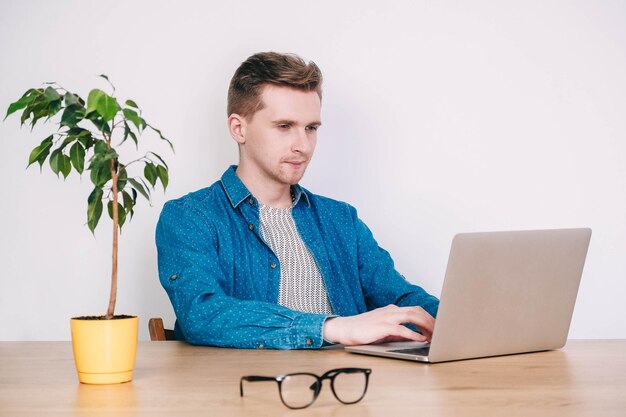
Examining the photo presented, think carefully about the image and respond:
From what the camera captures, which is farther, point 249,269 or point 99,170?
point 249,269

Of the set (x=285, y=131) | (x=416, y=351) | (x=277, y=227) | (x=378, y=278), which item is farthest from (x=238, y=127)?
(x=416, y=351)

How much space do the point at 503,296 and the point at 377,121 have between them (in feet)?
5.27

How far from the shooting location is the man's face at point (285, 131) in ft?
8.33

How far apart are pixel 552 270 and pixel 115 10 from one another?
77.6 inches

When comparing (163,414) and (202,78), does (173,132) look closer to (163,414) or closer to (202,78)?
(202,78)

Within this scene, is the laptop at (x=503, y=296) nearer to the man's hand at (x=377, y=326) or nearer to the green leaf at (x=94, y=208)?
the man's hand at (x=377, y=326)

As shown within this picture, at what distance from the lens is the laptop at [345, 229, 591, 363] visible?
157 cm

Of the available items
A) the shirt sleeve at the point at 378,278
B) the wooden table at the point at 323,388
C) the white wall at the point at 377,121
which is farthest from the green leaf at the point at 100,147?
the white wall at the point at 377,121

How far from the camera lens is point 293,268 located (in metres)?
2.53

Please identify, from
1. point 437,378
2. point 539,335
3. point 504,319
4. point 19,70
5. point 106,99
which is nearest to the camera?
point 106,99

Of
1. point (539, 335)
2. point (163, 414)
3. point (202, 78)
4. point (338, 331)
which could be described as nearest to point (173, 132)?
point (202, 78)

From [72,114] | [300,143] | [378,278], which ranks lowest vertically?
[378,278]

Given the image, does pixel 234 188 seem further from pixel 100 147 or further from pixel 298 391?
pixel 298 391

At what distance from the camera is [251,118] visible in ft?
8.54
